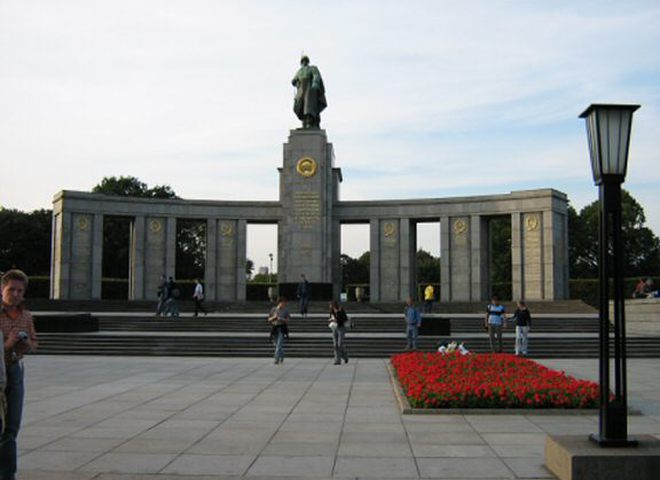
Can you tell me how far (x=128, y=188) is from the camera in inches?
2785

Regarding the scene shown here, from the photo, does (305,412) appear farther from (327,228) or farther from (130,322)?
(327,228)

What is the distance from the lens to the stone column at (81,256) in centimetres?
4184

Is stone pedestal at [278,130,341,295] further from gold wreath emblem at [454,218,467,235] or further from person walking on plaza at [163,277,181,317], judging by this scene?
person walking on plaza at [163,277,181,317]

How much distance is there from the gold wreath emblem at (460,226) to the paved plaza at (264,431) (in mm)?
27419

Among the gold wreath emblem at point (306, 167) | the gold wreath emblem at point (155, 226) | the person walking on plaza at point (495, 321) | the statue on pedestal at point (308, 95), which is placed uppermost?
the statue on pedestal at point (308, 95)

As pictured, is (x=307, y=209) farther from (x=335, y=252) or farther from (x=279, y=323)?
(x=279, y=323)

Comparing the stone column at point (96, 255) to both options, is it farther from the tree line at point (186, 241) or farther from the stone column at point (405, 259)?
the tree line at point (186, 241)

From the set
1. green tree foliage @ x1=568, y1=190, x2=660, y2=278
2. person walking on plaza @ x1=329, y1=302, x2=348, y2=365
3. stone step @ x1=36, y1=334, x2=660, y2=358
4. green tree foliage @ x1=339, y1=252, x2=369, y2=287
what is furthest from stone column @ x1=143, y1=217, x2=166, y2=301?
green tree foliage @ x1=339, y1=252, x2=369, y2=287

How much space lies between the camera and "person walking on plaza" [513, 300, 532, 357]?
20000 mm

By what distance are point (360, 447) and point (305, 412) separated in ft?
8.97

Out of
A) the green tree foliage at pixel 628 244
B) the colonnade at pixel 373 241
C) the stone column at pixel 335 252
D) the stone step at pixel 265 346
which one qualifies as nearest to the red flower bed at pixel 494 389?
the stone step at pixel 265 346

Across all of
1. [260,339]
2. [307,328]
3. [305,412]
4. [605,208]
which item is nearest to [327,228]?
[307,328]

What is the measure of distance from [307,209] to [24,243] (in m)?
35.2

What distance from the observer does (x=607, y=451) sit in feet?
22.0
